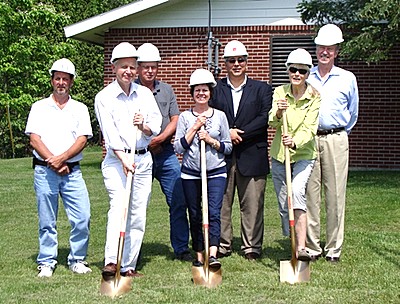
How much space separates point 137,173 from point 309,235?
1956mm

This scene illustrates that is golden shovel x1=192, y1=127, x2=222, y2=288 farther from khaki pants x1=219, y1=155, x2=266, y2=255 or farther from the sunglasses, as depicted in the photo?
the sunglasses

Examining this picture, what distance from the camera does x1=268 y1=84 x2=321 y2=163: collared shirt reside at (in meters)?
7.52

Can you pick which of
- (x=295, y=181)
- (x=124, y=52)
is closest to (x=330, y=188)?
(x=295, y=181)

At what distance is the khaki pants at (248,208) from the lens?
322 inches

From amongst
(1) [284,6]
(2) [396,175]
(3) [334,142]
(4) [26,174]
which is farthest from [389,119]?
(3) [334,142]

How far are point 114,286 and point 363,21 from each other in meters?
9.86

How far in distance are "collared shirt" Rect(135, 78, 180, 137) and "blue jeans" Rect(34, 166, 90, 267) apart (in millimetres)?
1101

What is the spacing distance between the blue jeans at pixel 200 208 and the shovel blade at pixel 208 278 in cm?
44

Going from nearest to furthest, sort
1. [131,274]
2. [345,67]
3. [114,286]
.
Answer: [114,286] → [131,274] → [345,67]

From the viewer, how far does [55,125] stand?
7477 mm

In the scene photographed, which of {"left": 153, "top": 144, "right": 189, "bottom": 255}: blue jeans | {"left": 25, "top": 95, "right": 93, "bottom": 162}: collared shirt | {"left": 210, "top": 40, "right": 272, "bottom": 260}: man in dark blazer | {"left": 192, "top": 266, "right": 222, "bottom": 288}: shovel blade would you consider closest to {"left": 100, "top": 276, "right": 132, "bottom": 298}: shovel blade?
{"left": 192, "top": 266, "right": 222, "bottom": 288}: shovel blade

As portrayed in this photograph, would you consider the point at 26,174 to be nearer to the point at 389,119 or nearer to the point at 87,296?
the point at 389,119

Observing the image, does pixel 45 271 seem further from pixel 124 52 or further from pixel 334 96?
pixel 334 96

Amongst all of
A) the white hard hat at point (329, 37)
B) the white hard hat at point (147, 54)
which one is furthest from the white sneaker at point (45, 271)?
the white hard hat at point (329, 37)
